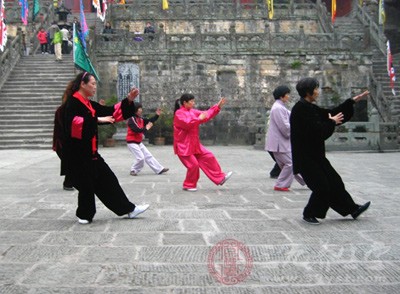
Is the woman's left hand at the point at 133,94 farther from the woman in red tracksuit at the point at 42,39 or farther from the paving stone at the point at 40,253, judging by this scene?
the woman in red tracksuit at the point at 42,39

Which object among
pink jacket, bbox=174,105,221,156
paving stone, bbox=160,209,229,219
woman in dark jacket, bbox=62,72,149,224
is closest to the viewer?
woman in dark jacket, bbox=62,72,149,224

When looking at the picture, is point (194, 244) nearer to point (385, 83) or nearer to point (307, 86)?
point (307, 86)

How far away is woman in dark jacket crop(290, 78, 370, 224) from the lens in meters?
5.05

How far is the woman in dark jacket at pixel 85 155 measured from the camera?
502cm

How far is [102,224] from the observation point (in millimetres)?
5109

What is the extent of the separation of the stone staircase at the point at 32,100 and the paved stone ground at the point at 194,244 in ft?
30.0

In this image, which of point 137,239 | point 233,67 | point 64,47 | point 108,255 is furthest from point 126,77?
point 108,255

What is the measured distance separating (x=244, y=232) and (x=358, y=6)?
23415 millimetres

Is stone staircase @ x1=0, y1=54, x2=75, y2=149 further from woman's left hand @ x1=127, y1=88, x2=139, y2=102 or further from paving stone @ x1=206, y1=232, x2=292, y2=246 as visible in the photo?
paving stone @ x1=206, y1=232, x2=292, y2=246

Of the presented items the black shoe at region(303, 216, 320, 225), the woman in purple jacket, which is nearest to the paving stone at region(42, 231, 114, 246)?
the black shoe at region(303, 216, 320, 225)

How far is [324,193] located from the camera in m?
4.99

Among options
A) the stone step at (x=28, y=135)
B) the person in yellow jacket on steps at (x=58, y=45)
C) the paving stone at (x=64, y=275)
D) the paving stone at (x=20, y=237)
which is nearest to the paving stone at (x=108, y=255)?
the paving stone at (x=64, y=275)

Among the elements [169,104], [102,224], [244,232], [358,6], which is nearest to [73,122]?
[102,224]

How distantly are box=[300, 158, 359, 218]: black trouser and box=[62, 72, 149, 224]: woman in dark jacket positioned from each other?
1.92 metres
